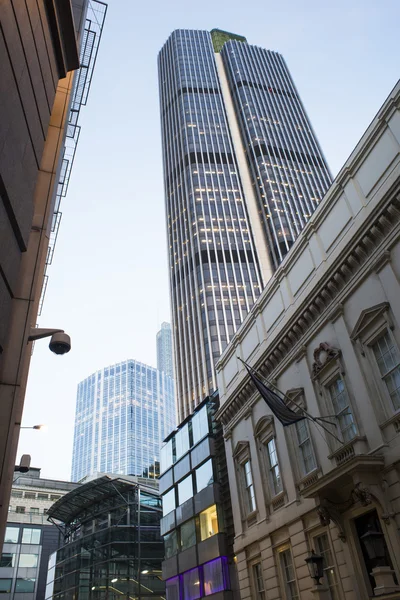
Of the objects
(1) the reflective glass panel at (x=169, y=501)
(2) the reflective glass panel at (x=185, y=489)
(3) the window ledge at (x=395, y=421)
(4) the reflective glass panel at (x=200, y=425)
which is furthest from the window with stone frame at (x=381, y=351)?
(1) the reflective glass panel at (x=169, y=501)

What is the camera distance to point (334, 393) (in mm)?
20031

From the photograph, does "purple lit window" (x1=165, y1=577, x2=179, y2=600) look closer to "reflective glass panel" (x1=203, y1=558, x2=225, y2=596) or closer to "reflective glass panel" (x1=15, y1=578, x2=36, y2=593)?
"reflective glass panel" (x1=203, y1=558, x2=225, y2=596)

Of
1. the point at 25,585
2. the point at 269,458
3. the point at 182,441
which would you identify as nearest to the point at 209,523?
the point at 182,441

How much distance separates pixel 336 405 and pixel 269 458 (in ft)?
19.5

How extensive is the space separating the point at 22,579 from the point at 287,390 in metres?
55.4

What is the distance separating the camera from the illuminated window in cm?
3052

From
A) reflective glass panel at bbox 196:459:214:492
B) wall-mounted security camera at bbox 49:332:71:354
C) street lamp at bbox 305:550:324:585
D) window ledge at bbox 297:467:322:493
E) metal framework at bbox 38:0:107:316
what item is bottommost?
street lamp at bbox 305:550:324:585

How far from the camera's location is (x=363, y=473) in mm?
16172

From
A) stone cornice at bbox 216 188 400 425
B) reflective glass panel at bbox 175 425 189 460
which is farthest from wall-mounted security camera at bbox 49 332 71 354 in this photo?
reflective glass panel at bbox 175 425 189 460

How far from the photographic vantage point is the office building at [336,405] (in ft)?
54.4

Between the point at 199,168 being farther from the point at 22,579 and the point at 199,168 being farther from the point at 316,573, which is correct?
the point at 316,573

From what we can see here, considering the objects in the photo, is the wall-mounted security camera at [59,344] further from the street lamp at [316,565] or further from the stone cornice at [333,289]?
the street lamp at [316,565]

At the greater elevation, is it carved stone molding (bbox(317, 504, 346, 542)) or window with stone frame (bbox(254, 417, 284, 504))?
window with stone frame (bbox(254, 417, 284, 504))

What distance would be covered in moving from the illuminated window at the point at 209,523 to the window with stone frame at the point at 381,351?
57.1 ft
